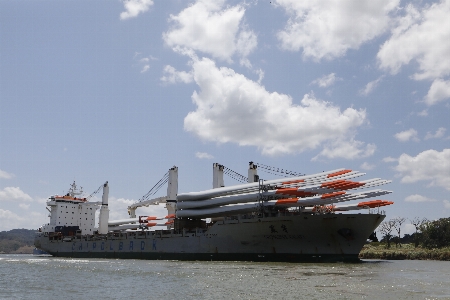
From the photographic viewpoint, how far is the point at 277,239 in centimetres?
4319

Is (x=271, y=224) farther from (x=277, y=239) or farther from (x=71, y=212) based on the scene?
(x=71, y=212)

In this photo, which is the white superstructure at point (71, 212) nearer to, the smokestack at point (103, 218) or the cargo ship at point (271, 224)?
the smokestack at point (103, 218)

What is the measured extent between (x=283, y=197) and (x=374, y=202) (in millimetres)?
9169

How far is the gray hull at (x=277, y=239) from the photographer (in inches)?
1602

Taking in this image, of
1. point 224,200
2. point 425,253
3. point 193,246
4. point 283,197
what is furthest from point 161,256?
point 425,253

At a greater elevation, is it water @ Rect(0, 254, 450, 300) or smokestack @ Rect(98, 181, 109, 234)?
smokestack @ Rect(98, 181, 109, 234)

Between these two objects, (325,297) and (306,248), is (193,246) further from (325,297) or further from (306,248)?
(325,297)

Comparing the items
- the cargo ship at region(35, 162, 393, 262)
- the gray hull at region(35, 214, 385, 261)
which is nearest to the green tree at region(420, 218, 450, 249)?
the cargo ship at region(35, 162, 393, 262)

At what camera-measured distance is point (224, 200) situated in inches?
1933

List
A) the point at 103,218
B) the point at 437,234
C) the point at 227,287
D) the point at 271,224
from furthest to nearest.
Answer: the point at 437,234 < the point at 103,218 < the point at 271,224 < the point at 227,287

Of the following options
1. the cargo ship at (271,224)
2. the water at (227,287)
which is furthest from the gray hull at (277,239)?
the water at (227,287)

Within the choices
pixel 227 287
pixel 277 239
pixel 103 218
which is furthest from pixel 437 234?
pixel 227 287

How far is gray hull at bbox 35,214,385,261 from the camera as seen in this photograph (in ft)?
133

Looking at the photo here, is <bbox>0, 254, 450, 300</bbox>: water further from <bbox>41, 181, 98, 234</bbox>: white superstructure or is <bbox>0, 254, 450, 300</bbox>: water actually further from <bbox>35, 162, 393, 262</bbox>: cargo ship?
<bbox>41, 181, 98, 234</bbox>: white superstructure
